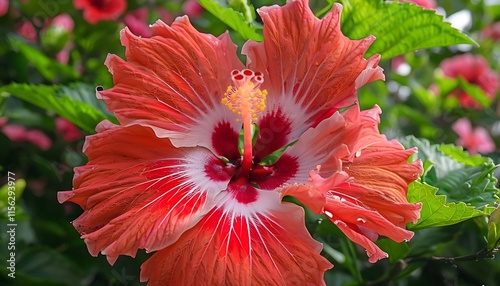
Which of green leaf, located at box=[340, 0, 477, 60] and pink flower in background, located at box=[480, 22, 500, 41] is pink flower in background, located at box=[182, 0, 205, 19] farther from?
pink flower in background, located at box=[480, 22, 500, 41]

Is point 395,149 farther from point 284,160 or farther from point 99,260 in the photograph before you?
point 99,260

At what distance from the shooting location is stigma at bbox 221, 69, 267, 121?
3.09 ft

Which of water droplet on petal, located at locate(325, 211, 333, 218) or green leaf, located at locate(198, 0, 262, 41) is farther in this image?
green leaf, located at locate(198, 0, 262, 41)

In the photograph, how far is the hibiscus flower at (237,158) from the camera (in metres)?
0.80

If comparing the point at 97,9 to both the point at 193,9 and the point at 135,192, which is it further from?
the point at 135,192

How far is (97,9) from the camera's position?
186 cm

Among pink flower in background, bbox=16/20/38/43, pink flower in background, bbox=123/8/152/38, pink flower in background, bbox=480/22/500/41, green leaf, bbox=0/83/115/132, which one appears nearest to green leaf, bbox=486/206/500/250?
green leaf, bbox=0/83/115/132

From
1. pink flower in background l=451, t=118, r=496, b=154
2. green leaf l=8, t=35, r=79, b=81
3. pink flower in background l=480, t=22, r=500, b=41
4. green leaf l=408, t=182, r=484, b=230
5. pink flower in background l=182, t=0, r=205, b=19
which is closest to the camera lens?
green leaf l=408, t=182, r=484, b=230

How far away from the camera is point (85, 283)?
4.89 ft

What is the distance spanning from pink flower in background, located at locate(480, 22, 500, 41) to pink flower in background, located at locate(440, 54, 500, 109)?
0.63 feet

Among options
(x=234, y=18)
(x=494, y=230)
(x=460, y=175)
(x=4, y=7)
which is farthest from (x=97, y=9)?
(x=494, y=230)

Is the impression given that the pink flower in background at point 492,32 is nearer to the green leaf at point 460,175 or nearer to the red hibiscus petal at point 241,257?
the green leaf at point 460,175

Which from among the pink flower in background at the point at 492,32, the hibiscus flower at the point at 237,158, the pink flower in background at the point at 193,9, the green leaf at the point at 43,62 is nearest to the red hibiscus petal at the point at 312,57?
the hibiscus flower at the point at 237,158

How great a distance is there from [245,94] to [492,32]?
193cm
